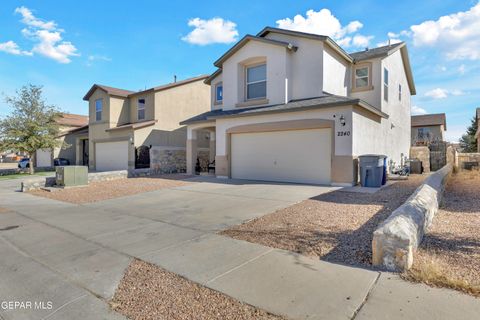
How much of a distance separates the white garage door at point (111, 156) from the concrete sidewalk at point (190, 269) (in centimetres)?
Answer: 1405

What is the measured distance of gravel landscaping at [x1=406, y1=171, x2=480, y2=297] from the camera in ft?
12.2

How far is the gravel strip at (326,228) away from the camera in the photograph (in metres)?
4.92

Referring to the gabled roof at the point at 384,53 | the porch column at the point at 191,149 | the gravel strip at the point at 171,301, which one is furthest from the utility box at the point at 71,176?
the gabled roof at the point at 384,53

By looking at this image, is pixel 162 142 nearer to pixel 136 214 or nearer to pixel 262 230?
Result: pixel 136 214

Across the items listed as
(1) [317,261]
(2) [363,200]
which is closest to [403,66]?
(2) [363,200]

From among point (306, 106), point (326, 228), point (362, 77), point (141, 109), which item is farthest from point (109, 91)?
point (326, 228)

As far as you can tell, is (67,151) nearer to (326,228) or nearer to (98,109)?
(98,109)

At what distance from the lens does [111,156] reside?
76.8 ft

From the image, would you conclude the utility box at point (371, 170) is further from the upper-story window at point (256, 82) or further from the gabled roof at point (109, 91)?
the gabled roof at point (109, 91)

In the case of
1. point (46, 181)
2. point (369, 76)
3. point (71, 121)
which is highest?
point (369, 76)

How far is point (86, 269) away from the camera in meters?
4.54

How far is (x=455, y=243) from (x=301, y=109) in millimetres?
9119

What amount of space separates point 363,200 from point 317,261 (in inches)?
214

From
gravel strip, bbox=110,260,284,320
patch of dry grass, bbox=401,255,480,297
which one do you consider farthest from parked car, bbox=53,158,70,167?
patch of dry grass, bbox=401,255,480,297
